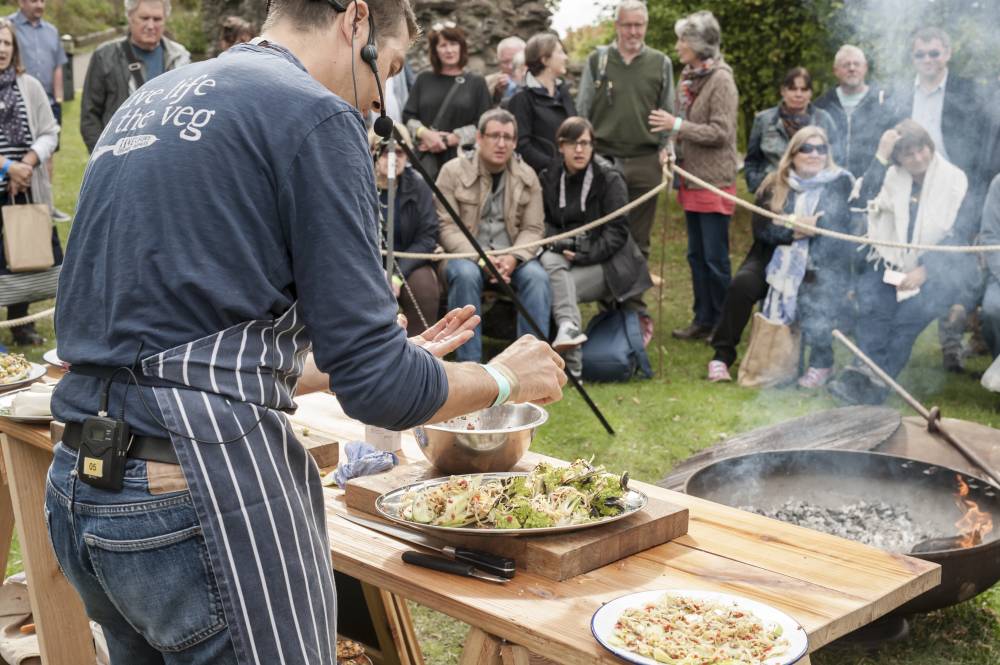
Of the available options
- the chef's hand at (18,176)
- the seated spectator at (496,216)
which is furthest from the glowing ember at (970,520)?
the chef's hand at (18,176)

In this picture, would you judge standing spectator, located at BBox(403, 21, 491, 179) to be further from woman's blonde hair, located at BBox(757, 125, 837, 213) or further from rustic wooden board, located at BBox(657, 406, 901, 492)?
rustic wooden board, located at BBox(657, 406, 901, 492)

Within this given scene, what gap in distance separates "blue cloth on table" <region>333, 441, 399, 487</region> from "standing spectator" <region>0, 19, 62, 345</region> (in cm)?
520

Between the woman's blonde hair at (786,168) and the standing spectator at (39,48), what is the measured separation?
5872 mm

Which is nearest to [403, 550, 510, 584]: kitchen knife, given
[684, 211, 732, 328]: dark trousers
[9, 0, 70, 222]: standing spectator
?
[684, 211, 732, 328]: dark trousers

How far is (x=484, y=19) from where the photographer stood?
10.7 m

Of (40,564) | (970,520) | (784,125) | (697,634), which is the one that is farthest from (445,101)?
(697,634)

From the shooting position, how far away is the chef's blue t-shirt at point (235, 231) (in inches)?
65.4

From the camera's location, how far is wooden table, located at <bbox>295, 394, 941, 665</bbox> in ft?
6.18

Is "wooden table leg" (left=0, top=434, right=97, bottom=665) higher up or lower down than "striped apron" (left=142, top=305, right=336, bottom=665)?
lower down

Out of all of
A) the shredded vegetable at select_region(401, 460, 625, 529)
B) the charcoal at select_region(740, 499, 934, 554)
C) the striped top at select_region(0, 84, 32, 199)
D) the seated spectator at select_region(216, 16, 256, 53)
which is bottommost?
the charcoal at select_region(740, 499, 934, 554)

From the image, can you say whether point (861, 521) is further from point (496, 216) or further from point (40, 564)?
point (496, 216)

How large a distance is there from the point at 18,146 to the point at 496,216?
3157 mm

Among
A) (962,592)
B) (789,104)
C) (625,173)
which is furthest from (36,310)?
(962,592)

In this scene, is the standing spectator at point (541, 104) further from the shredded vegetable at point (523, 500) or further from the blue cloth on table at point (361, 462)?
the shredded vegetable at point (523, 500)
